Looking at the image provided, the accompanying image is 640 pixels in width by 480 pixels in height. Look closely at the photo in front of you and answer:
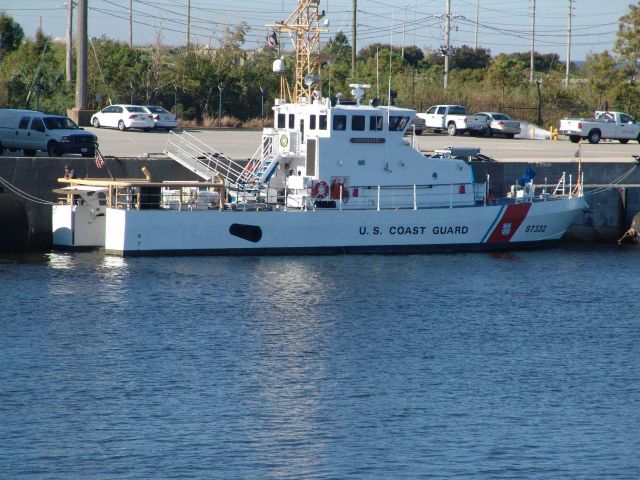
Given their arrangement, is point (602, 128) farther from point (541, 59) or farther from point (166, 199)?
point (541, 59)

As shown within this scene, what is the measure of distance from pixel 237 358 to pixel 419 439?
5.45 m

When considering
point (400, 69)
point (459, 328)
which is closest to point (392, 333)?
point (459, 328)

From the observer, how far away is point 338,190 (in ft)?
110

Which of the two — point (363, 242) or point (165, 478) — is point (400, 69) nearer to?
point (363, 242)

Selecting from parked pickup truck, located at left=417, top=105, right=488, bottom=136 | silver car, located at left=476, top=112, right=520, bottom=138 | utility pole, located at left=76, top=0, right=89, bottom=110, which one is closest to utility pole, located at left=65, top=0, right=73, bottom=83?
utility pole, located at left=76, top=0, right=89, bottom=110

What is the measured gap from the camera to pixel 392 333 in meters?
25.0

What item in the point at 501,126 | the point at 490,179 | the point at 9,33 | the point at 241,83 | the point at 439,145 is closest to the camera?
the point at 490,179

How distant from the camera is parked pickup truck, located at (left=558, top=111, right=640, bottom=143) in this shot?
55938 mm

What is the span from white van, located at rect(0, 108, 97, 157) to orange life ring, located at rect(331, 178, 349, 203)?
10.0 meters

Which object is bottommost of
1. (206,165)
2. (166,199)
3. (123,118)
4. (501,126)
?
(166,199)

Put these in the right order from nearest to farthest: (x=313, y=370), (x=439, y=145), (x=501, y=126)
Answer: (x=313, y=370)
(x=439, y=145)
(x=501, y=126)

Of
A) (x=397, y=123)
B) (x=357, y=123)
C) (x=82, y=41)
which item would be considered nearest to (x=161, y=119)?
(x=82, y=41)

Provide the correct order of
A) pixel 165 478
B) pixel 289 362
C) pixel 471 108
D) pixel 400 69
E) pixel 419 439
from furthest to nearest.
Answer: pixel 400 69 < pixel 471 108 < pixel 289 362 < pixel 419 439 < pixel 165 478

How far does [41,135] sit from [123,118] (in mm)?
13135
